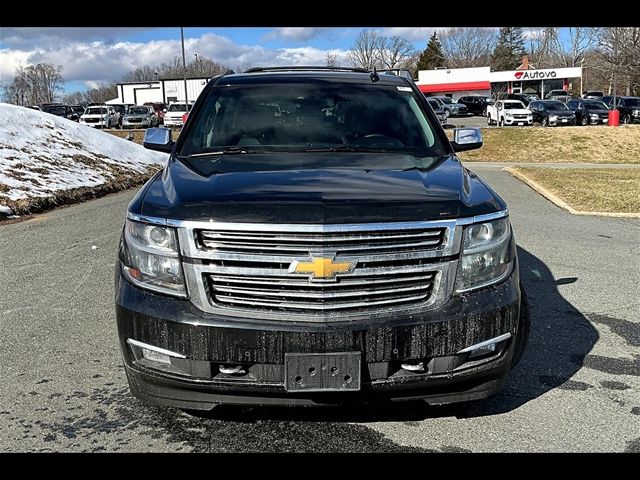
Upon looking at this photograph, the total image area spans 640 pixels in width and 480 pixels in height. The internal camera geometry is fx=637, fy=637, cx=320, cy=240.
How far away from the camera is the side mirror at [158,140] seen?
14.9 feet

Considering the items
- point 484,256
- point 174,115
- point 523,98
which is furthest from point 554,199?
point 523,98

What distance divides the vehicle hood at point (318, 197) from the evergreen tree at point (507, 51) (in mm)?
105834

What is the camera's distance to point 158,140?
15.0ft

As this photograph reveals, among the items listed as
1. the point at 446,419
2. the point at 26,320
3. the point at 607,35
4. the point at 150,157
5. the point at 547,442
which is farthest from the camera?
the point at 607,35

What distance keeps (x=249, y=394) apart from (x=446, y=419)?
1110 millimetres

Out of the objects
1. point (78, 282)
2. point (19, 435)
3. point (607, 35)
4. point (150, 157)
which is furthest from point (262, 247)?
point (607, 35)

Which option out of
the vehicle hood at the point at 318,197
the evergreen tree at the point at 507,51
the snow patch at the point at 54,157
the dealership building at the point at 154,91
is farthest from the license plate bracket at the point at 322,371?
the evergreen tree at the point at 507,51

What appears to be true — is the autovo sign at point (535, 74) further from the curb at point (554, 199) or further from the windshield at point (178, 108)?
the curb at point (554, 199)

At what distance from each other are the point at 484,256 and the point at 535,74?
Result: 6848cm

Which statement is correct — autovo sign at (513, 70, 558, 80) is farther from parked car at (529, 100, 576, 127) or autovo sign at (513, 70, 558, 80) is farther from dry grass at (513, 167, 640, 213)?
dry grass at (513, 167, 640, 213)

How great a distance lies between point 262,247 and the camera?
275 cm

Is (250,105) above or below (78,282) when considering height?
above

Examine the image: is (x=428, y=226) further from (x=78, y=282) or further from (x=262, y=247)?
(x=78, y=282)

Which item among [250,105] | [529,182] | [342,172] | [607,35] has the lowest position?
[529,182]
